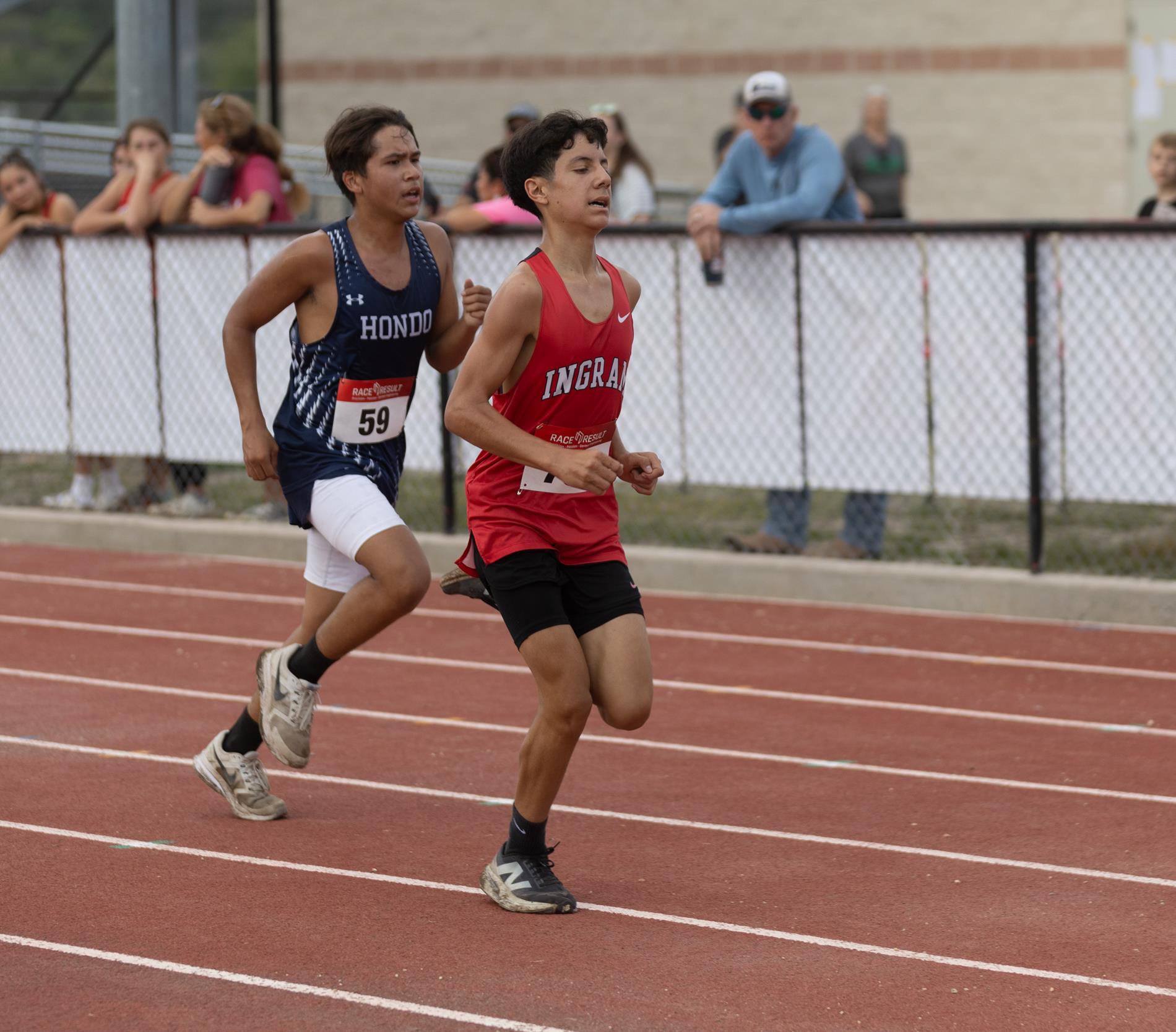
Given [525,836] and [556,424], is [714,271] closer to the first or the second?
[556,424]

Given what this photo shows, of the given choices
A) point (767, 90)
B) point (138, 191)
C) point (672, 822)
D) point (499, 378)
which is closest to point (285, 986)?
point (499, 378)

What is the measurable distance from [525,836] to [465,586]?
684mm

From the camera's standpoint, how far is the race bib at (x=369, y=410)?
20.3ft

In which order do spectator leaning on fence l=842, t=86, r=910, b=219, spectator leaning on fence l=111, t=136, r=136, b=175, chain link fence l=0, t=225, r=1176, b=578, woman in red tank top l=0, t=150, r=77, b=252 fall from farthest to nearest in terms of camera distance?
spectator leaning on fence l=842, t=86, r=910, b=219 < woman in red tank top l=0, t=150, r=77, b=252 < spectator leaning on fence l=111, t=136, r=136, b=175 < chain link fence l=0, t=225, r=1176, b=578

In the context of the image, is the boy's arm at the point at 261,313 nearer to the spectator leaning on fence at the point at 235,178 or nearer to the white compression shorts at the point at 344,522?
the white compression shorts at the point at 344,522

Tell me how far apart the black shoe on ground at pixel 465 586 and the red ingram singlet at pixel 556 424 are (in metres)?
0.12

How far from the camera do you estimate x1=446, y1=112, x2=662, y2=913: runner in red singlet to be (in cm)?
512

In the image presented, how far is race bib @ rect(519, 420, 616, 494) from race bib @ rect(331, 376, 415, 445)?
108 cm

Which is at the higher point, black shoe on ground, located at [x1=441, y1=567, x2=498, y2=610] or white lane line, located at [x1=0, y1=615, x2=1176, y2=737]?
black shoe on ground, located at [x1=441, y1=567, x2=498, y2=610]

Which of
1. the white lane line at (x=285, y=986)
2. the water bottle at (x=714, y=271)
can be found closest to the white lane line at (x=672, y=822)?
the white lane line at (x=285, y=986)

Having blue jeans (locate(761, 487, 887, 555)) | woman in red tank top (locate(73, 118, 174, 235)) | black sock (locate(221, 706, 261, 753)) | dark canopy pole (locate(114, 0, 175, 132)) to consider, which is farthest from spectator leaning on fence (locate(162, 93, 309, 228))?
black sock (locate(221, 706, 261, 753))

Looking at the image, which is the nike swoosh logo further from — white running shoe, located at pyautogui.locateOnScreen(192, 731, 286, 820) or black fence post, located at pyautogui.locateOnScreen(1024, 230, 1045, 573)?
black fence post, located at pyautogui.locateOnScreen(1024, 230, 1045, 573)

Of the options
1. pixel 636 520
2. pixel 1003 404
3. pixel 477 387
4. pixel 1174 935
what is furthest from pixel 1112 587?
pixel 477 387

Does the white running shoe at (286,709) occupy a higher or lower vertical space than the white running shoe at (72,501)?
lower
